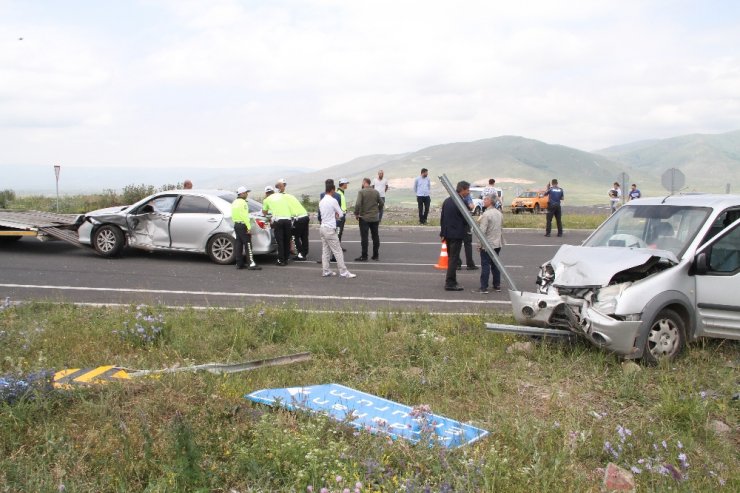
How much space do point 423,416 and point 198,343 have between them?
3.36m

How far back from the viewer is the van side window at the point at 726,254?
6488mm

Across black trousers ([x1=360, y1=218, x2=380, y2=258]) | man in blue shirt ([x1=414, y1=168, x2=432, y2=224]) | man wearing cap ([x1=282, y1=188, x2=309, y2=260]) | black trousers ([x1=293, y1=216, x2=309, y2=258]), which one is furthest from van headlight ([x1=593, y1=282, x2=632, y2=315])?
man in blue shirt ([x1=414, y1=168, x2=432, y2=224])

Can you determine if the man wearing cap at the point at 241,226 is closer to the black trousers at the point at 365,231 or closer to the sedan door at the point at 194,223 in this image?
the sedan door at the point at 194,223

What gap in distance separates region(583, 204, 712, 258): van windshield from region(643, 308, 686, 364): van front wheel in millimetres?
728

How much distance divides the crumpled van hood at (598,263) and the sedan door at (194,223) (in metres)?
8.22

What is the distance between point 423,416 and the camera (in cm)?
421

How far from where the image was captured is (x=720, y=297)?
21.0 feet

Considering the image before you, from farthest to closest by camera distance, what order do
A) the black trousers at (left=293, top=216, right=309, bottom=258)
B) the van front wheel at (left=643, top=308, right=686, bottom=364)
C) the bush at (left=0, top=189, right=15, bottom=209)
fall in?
the bush at (left=0, top=189, right=15, bottom=209)
the black trousers at (left=293, top=216, right=309, bottom=258)
the van front wheel at (left=643, top=308, right=686, bottom=364)

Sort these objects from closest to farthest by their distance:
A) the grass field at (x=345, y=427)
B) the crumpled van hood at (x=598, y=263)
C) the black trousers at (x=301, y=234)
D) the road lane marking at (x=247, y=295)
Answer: the grass field at (x=345, y=427)
the crumpled van hood at (x=598, y=263)
the road lane marking at (x=247, y=295)
the black trousers at (x=301, y=234)

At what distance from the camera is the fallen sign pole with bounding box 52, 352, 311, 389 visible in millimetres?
5109

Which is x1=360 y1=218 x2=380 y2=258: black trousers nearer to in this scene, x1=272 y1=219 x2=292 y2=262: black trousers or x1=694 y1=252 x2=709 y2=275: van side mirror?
x1=272 y1=219 x2=292 y2=262: black trousers

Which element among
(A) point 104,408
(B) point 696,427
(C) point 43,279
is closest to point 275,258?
(C) point 43,279

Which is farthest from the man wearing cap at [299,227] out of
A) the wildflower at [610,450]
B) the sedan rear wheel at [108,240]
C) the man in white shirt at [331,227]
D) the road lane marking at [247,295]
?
the wildflower at [610,450]

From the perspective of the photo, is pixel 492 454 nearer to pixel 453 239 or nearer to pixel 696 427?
pixel 696 427
